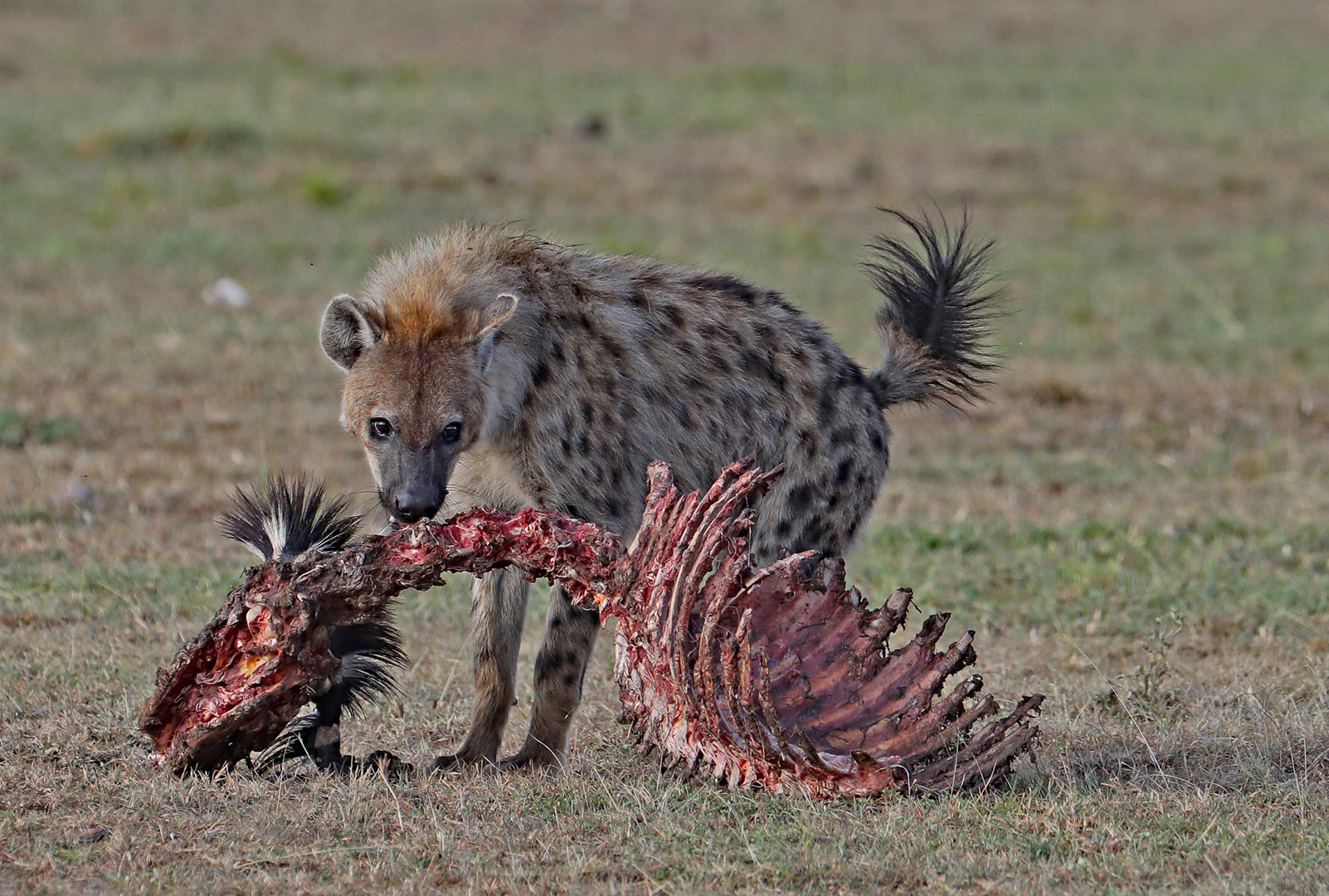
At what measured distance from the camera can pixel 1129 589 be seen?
19.8ft

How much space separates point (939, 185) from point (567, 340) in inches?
394

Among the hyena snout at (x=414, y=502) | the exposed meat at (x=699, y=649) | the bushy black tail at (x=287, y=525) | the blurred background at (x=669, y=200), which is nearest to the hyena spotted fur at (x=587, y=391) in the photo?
the hyena snout at (x=414, y=502)

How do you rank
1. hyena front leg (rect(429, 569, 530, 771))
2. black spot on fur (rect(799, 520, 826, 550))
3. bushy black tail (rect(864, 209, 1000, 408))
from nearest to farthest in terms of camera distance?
1. hyena front leg (rect(429, 569, 530, 771))
2. black spot on fur (rect(799, 520, 826, 550))
3. bushy black tail (rect(864, 209, 1000, 408))

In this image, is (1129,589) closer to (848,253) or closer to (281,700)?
(281,700)

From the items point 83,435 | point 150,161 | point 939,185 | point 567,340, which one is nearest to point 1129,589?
point 567,340

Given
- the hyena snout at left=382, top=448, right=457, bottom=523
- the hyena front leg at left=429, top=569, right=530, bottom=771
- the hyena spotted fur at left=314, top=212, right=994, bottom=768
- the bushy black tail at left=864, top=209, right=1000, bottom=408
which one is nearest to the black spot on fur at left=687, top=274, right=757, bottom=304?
the hyena spotted fur at left=314, top=212, right=994, bottom=768

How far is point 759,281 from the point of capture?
1120cm

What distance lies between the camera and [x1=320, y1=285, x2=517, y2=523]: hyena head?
429 centimetres

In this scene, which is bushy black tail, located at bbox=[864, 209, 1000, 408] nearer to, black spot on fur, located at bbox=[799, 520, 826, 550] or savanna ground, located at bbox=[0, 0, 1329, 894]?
black spot on fur, located at bbox=[799, 520, 826, 550]

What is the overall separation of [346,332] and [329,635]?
851 millimetres

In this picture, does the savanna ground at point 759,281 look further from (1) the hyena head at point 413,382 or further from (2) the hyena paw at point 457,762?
(1) the hyena head at point 413,382

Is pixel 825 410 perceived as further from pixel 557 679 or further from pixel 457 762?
pixel 457 762

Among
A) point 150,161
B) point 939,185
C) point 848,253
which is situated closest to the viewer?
point 848,253

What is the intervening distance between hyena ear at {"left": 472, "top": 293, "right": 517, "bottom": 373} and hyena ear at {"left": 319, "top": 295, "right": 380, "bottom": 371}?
10.4 inches
